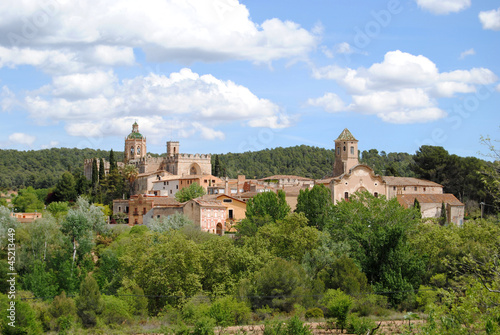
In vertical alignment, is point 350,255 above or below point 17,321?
above

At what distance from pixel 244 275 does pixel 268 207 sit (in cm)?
1367

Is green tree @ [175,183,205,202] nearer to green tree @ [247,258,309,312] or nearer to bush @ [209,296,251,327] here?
green tree @ [247,258,309,312]

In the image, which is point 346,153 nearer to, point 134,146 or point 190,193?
point 190,193

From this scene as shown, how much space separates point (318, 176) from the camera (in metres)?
101

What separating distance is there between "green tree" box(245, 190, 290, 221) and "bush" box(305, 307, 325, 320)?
16.5 metres

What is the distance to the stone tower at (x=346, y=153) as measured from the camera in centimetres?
5872

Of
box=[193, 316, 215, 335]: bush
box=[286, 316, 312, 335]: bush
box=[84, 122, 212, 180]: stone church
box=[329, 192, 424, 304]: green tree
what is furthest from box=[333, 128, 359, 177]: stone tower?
A: box=[193, 316, 215, 335]: bush

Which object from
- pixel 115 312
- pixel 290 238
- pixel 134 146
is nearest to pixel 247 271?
pixel 290 238

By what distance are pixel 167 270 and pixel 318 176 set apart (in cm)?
7202

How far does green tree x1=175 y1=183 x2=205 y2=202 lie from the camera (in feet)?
180

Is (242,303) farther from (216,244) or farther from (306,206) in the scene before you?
(306,206)

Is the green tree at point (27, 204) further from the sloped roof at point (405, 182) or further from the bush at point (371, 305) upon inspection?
the bush at point (371, 305)

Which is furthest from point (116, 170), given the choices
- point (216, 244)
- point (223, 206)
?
point (216, 244)

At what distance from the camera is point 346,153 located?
59.1m
